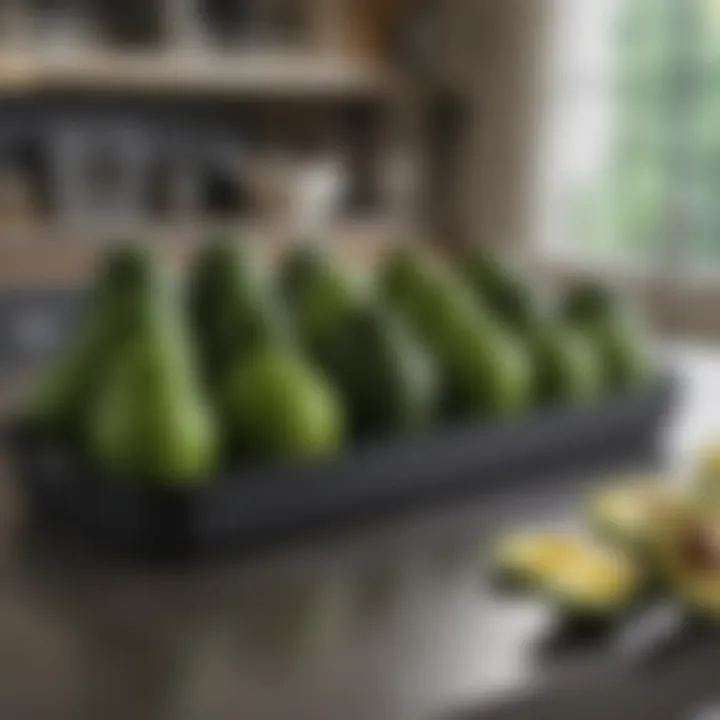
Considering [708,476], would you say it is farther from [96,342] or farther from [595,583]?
[96,342]

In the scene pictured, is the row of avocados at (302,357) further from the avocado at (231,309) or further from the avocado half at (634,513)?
the avocado half at (634,513)

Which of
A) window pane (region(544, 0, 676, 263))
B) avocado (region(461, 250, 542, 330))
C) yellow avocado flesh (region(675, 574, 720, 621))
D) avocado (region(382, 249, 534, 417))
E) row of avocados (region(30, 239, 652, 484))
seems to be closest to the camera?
yellow avocado flesh (region(675, 574, 720, 621))

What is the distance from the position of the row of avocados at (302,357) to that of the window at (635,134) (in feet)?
8.33

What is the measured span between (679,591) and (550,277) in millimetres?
3089

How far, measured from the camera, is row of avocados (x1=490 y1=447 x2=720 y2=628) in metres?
0.77

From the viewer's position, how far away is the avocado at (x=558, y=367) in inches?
42.3

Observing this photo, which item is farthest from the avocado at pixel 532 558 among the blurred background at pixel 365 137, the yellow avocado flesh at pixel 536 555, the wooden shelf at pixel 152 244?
the wooden shelf at pixel 152 244

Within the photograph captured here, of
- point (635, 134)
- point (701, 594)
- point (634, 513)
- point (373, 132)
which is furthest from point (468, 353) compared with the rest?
point (373, 132)

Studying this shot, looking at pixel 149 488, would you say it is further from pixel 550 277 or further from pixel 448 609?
pixel 550 277

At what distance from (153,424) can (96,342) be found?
13cm

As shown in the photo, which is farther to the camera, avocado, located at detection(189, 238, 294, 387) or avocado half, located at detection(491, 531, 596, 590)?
avocado, located at detection(189, 238, 294, 387)

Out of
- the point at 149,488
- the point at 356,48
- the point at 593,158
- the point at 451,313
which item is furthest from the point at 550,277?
the point at 149,488

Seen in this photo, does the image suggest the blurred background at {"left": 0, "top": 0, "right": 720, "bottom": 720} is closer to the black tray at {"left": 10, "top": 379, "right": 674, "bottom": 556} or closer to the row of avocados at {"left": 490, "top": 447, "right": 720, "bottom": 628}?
the black tray at {"left": 10, "top": 379, "right": 674, "bottom": 556}

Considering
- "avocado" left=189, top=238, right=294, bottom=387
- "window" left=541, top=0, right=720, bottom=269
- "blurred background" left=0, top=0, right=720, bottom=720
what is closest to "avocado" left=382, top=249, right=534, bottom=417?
"avocado" left=189, top=238, right=294, bottom=387
